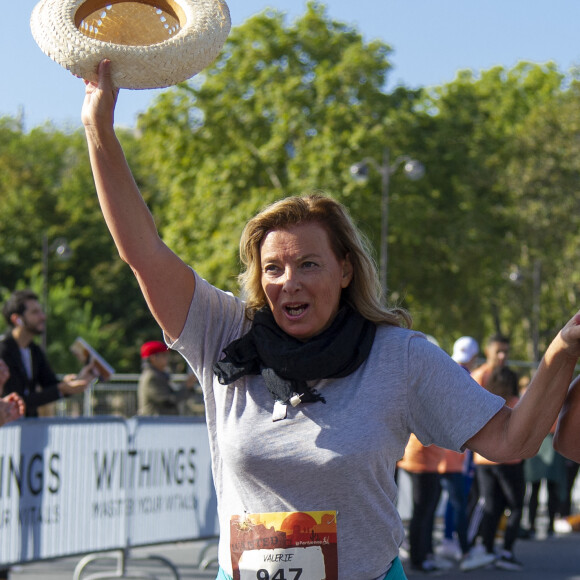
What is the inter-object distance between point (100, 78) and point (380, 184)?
3228cm

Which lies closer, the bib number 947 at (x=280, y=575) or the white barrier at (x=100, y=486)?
the bib number 947 at (x=280, y=575)

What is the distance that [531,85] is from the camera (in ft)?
176

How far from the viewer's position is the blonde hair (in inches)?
117

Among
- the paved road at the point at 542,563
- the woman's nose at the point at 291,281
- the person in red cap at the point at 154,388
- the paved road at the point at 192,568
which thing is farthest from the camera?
the person in red cap at the point at 154,388

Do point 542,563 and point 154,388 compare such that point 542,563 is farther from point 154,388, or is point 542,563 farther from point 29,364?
point 29,364

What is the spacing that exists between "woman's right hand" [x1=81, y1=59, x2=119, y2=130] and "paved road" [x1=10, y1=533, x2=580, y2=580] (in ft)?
21.4

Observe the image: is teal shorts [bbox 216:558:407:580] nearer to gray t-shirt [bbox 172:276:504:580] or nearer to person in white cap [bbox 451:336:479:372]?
gray t-shirt [bbox 172:276:504:580]

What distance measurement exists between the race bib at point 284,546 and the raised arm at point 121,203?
0.61m

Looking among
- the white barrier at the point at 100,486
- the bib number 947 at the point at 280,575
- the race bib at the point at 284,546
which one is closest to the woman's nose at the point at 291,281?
the race bib at the point at 284,546

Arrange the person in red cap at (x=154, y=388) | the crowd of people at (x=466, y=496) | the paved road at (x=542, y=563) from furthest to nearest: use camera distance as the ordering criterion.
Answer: the person in red cap at (x=154, y=388) → the crowd of people at (x=466, y=496) → the paved road at (x=542, y=563)

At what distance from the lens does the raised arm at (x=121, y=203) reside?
109 inches

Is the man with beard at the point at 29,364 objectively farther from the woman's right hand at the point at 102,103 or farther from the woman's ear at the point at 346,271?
the woman's right hand at the point at 102,103

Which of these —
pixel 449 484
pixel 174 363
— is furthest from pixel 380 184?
pixel 449 484

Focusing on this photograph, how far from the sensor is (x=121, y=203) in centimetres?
276
